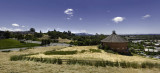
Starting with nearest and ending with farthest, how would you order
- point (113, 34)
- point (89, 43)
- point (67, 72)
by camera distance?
point (67, 72) → point (113, 34) → point (89, 43)

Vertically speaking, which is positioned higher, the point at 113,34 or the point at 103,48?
the point at 113,34

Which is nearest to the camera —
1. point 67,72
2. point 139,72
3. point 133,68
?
point 67,72

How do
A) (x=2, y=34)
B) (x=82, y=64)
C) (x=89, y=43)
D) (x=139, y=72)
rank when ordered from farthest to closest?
(x=2, y=34) → (x=89, y=43) → (x=82, y=64) → (x=139, y=72)

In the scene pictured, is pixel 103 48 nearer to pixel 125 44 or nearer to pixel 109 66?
pixel 125 44

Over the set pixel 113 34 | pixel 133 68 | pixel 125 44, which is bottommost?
pixel 133 68

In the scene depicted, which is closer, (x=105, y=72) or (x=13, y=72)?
(x=13, y=72)

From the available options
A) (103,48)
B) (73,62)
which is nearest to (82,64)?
(73,62)

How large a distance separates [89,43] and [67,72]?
37872 millimetres

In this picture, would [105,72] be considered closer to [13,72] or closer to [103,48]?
[13,72]

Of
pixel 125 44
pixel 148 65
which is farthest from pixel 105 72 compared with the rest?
pixel 125 44

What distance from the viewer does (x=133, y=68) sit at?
1362 cm

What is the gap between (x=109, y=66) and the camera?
46.2ft

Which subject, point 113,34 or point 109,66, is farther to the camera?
point 113,34

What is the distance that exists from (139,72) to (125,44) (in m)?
20.8
